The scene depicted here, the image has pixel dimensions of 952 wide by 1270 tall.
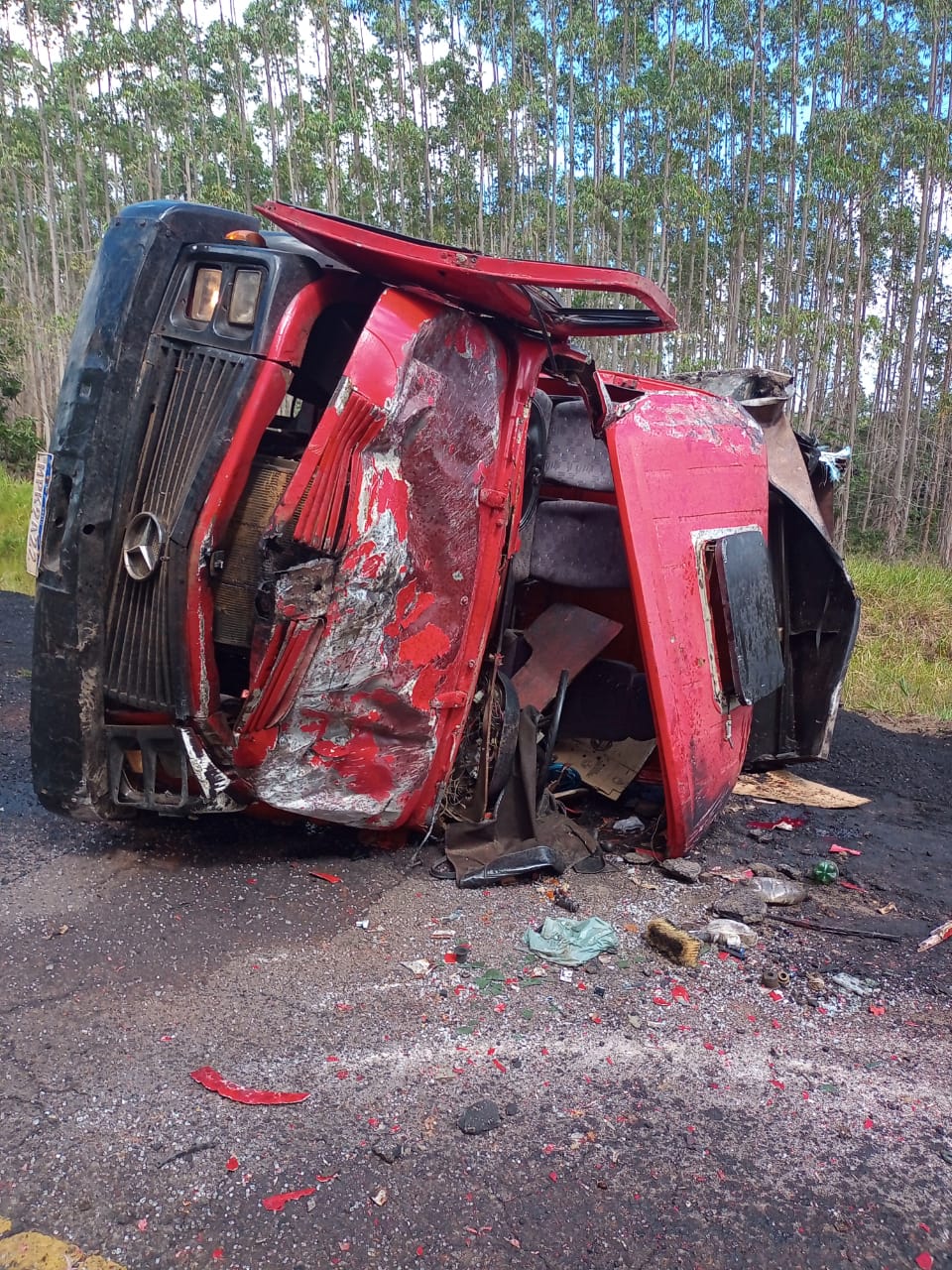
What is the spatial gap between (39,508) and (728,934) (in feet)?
8.78

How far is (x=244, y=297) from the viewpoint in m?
2.79

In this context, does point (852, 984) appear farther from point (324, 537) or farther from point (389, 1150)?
point (324, 537)

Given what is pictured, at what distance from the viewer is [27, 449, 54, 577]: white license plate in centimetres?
287

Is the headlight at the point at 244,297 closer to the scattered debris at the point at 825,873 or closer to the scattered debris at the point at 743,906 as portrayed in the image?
the scattered debris at the point at 743,906

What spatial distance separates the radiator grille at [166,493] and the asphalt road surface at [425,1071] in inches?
30.1

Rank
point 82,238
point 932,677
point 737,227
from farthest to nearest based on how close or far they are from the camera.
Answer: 1. point 82,238
2. point 737,227
3. point 932,677

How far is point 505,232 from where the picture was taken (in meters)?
21.2

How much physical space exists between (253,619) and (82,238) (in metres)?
26.2

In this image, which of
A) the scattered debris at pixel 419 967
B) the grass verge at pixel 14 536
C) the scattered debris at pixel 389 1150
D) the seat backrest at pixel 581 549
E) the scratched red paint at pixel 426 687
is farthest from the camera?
the grass verge at pixel 14 536

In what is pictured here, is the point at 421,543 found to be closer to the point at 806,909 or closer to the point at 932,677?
the point at 806,909

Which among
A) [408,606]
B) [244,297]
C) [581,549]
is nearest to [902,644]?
[581,549]

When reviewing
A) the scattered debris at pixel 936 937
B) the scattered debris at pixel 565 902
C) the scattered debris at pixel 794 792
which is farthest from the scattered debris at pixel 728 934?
the scattered debris at pixel 794 792

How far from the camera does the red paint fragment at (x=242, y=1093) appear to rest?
210 centimetres

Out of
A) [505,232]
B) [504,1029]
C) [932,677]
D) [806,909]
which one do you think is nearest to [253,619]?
[504,1029]
